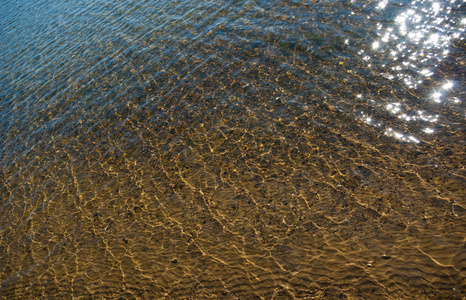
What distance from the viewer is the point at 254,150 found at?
9859 mm

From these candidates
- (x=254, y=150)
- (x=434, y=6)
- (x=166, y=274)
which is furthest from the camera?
(x=434, y=6)

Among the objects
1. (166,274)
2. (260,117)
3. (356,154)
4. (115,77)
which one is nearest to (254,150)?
(260,117)

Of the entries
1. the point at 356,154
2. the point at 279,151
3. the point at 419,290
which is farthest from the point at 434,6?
the point at 419,290

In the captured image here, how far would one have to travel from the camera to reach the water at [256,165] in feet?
23.0

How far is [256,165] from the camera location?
30.9ft

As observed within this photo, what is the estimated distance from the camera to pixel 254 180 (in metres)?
9.09

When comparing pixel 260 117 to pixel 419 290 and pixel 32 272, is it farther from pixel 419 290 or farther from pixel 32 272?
pixel 32 272

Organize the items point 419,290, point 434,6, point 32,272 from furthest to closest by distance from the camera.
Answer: point 434,6, point 32,272, point 419,290

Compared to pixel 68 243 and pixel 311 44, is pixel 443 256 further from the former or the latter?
pixel 68 243

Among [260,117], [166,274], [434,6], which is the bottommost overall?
[166,274]

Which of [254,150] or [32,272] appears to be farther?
[254,150]

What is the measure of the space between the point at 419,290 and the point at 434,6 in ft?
41.2

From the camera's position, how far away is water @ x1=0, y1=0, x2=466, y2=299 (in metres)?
7.01

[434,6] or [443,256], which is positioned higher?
[434,6]
